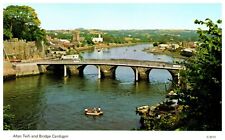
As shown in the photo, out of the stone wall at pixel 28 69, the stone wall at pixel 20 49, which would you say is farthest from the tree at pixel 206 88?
the stone wall at pixel 20 49

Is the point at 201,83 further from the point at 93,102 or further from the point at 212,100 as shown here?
the point at 93,102

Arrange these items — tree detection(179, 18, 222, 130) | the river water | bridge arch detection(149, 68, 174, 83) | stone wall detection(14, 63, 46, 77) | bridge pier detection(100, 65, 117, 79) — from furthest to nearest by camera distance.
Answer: stone wall detection(14, 63, 46, 77), bridge pier detection(100, 65, 117, 79), bridge arch detection(149, 68, 174, 83), the river water, tree detection(179, 18, 222, 130)

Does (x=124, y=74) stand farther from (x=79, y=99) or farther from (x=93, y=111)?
(x=93, y=111)

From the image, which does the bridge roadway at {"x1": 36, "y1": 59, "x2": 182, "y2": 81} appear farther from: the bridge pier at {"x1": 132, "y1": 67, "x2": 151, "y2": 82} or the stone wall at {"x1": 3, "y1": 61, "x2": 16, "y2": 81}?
the stone wall at {"x1": 3, "y1": 61, "x2": 16, "y2": 81}

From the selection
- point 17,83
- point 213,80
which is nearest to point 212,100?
point 213,80

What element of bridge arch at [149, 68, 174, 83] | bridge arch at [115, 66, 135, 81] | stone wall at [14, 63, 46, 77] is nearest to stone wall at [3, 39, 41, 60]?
stone wall at [14, 63, 46, 77]

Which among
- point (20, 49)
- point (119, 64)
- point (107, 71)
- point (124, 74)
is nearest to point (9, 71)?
point (20, 49)

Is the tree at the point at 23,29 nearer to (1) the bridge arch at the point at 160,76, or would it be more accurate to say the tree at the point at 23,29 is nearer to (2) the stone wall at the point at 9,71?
(2) the stone wall at the point at 9,71
